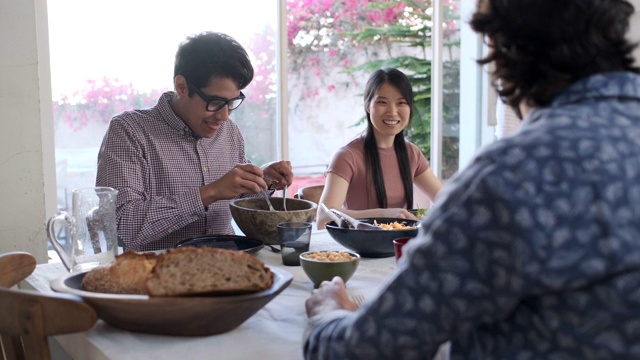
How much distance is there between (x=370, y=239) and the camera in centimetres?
184

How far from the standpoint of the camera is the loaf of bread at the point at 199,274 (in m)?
1.17

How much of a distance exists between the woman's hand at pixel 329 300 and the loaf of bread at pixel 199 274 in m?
0.11

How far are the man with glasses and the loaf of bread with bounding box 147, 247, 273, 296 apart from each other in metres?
0.82

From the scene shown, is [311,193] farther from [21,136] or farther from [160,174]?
[21,136]

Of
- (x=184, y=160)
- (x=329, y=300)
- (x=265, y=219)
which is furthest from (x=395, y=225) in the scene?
(x=329, y=300)

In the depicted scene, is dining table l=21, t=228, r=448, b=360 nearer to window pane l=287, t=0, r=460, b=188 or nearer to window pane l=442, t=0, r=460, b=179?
window pane l=287, t=0, r=460, b=188

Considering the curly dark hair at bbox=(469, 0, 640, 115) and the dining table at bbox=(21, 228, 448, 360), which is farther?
the dining table at bbox=(21, 228, 448, 360)

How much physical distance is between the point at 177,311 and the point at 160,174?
3.80ft

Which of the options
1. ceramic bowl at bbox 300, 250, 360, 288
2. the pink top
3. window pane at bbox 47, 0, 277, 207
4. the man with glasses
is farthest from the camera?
window pane at bbox 47, 0, 277, 207

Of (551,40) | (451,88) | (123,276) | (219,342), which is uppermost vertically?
(551,40)

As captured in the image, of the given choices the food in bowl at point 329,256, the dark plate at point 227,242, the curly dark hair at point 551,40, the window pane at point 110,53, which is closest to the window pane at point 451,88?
the window pane at point 110,53

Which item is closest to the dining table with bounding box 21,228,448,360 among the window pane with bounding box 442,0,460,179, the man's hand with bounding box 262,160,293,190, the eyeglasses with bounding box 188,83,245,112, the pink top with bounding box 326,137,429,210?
the man's hand with bounding box 262,160,293,190

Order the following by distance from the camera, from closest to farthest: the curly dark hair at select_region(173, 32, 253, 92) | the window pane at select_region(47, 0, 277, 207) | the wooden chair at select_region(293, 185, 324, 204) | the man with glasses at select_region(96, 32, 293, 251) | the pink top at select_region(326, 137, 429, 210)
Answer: the man with glasses at select_region(96, 32, 293, 251) → the curly dark hair at select_region(173, 32, 253, 92) → the wooden chair at select_region(293, 185, 324, 204) → the pink top at select_region(326, 137, 429, 210) → the window pane at select_region(47, 0, 277, 207)

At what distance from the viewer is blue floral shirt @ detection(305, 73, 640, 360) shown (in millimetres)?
759
